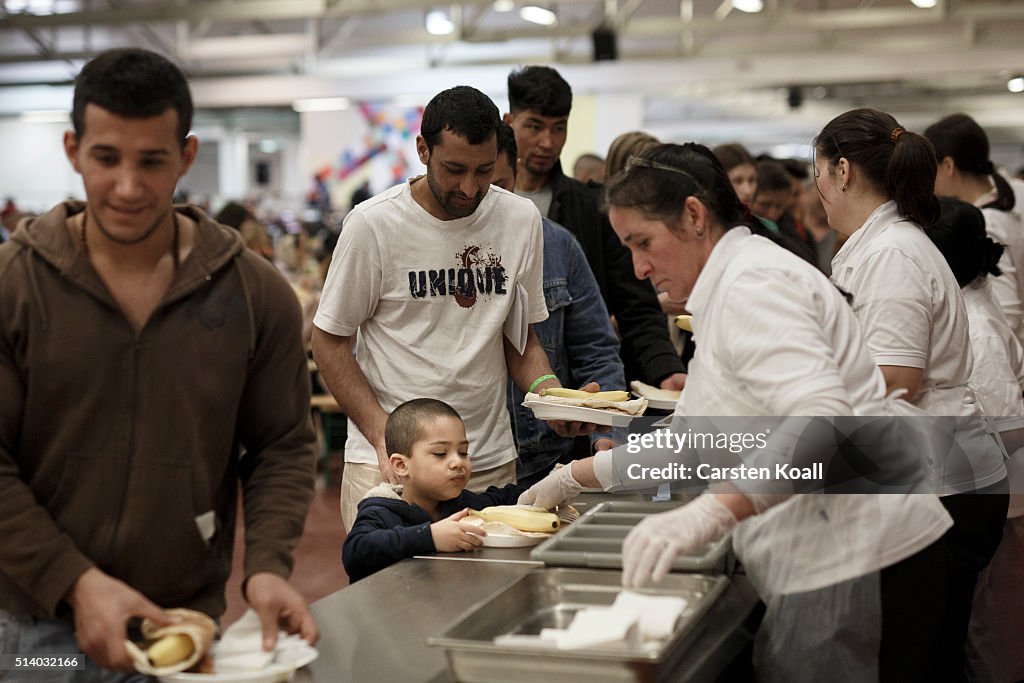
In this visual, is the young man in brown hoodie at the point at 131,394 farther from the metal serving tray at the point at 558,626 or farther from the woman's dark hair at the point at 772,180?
the woman's dark hair at the point at 772,180

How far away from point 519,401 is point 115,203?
1.71m

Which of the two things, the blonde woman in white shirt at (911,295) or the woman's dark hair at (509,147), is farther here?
the woman's dark hair at (509,147)

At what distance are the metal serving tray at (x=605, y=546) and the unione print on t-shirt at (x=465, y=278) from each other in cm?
63

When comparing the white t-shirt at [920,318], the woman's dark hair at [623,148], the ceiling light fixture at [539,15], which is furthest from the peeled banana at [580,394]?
the ceiling light fixture at [539,15]

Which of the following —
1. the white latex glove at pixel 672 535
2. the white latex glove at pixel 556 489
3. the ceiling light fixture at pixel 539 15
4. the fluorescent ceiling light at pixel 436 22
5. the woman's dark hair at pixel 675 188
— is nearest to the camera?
the white latex glove at pixel 672 535

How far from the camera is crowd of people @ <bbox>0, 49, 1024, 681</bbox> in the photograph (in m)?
1.57

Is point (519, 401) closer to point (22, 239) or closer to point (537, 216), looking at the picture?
point (537, 216)

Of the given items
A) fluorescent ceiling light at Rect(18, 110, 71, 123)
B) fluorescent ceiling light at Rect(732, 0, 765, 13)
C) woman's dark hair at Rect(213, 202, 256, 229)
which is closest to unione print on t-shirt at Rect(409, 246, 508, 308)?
woman's dark hair at Rect(213, 202, 256, 229)

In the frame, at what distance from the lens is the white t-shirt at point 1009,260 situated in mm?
4059

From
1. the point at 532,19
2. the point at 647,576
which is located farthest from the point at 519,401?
the point at 532,19

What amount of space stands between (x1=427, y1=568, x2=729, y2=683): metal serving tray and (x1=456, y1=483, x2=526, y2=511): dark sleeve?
0.65m

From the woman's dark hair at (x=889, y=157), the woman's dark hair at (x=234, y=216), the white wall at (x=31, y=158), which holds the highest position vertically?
the white wall at (x=31, y=158)

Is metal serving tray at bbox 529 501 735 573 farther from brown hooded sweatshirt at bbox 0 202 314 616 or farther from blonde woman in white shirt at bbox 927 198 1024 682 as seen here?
blonde woman in white shirt at bbox 927 198 1024 682

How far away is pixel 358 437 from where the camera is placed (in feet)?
9.32
